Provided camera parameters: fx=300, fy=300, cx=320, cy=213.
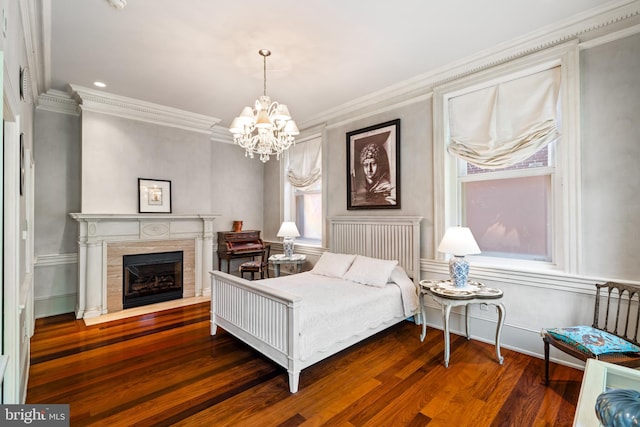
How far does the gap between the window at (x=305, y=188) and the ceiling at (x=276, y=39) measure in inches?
52.9

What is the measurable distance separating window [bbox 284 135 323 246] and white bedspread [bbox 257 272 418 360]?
5.45 feet

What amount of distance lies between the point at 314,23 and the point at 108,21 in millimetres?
1682

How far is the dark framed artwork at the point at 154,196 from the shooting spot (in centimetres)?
435

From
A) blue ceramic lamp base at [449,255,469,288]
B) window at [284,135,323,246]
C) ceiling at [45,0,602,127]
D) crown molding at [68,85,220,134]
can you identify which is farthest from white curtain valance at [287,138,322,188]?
blue ceramic lamp base at [449,255,469,288]

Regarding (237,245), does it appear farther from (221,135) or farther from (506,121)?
(506,121)

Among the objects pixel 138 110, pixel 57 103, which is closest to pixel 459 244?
pixel 138 110

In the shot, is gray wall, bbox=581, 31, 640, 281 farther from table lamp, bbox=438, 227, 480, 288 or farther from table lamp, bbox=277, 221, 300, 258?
table lamp, bbox=277, 221, 300, 258

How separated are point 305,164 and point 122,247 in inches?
117

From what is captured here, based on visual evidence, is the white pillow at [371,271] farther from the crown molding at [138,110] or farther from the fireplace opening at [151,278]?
the crown molding at [138,110]

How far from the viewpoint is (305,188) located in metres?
5.18

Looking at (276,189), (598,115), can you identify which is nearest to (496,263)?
(598,115)

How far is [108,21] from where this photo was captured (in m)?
2.45

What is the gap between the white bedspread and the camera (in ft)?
7.96

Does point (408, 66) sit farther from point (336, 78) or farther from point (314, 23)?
point (314, 23)
